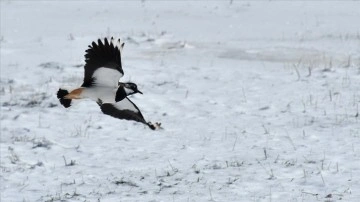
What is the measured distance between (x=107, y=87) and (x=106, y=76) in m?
0.08

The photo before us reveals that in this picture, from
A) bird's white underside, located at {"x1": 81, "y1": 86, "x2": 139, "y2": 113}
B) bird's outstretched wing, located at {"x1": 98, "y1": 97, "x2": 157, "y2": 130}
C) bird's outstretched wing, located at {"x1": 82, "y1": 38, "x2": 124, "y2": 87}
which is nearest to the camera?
bird's white underside, located at {"x1": 81, "y1": 86, "x2": 139, "y2": 113}

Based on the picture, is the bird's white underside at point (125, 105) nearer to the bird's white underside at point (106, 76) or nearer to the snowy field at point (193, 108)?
the bird's white underside at point (106, 76)

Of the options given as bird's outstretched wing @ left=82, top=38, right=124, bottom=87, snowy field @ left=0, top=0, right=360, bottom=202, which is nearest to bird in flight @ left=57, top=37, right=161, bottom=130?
bird's outstretched wing @ left=82, top=38, right=124, bottom=87

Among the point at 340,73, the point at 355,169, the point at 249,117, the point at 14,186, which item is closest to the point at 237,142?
the point at 249,117

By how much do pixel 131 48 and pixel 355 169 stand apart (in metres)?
8.48

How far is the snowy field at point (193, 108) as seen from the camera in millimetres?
7902

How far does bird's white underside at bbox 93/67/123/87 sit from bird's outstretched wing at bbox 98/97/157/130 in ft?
0.41

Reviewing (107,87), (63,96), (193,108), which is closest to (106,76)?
(107,87)

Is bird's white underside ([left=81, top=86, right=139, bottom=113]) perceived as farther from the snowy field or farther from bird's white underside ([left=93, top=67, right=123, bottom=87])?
the snowy field

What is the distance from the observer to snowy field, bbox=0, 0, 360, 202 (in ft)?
25.9

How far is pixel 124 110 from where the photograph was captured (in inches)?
105

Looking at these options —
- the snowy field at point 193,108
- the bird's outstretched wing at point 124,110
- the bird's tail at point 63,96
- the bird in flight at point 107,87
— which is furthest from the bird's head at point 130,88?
the snowy field at point 193,108

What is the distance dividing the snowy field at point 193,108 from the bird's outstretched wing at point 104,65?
15.6ft

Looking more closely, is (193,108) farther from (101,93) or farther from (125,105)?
(101,93)
